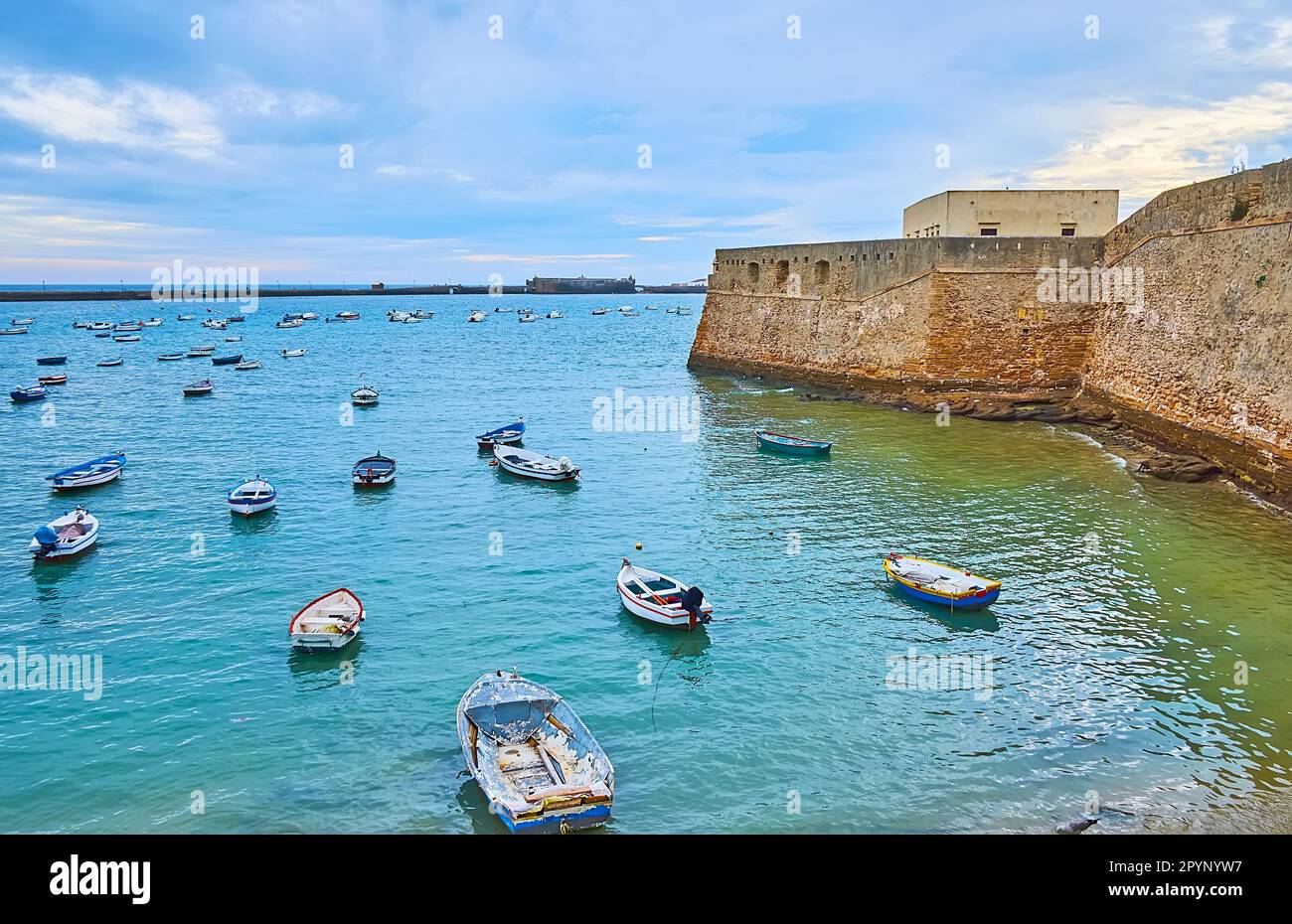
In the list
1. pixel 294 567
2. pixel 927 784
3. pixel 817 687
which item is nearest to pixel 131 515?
pixel 294 567

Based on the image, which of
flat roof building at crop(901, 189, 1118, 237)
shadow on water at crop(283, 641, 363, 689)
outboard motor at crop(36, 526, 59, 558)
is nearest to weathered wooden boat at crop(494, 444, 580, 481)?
shadow on water at crop(283, 641, 363, 689)

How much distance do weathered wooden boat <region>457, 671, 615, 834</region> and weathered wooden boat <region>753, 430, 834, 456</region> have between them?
59.4 feet

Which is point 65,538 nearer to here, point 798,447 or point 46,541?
point 46,541

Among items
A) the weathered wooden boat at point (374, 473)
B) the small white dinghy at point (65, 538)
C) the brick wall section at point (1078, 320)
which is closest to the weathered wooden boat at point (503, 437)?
the weathered wooden boat at point (374, 473)

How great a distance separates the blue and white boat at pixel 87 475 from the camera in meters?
26.9

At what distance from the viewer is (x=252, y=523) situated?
23.7 metres

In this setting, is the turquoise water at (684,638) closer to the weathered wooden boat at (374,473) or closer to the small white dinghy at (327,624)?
the small white dinghy at (327,624)

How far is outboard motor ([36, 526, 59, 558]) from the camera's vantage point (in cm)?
2009

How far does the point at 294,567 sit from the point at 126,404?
32.1m

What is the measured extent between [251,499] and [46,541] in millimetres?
4952

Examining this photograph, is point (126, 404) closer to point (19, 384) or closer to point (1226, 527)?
point (19, 384)

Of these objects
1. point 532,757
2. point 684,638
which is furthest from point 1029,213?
point 532,757

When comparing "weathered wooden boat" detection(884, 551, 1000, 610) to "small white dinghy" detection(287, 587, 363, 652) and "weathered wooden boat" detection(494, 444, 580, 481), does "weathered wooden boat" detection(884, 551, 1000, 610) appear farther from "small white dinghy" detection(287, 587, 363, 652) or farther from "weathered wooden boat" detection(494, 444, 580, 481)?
"weathered wooden boat" detection(494, 444, 580, 481)

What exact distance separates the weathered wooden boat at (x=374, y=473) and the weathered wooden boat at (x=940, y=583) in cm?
1584
